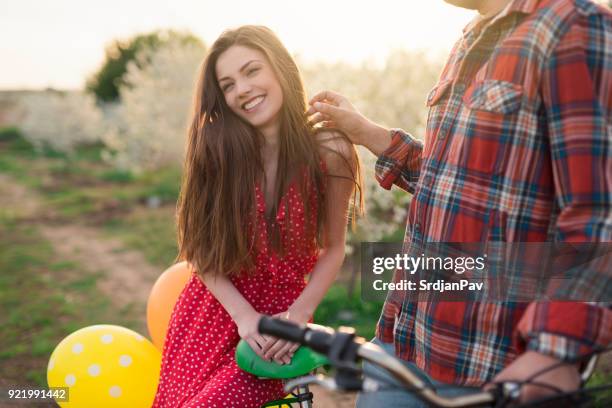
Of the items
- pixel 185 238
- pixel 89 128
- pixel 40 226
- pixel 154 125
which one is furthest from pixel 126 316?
pixel 89 128

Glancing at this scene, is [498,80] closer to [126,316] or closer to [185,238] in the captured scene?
[185,238]

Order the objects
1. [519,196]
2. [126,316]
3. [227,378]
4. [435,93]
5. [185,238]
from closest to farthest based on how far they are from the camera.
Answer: [519,196], [435,93], [227,378], [185,238], [126,316]

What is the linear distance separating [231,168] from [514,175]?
4.42ft

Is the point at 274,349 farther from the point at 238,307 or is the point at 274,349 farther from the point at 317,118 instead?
the point at 317,118

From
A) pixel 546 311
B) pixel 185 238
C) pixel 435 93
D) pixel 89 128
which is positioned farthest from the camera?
pixel 89 128

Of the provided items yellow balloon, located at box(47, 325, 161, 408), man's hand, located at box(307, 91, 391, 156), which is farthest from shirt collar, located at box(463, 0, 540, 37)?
yellow balloon, located at box(47, 325, 161, 408)

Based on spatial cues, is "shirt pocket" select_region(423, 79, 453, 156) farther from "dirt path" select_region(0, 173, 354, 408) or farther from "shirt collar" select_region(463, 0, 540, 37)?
"dirt path" select_region(0, 173, 354, 408)

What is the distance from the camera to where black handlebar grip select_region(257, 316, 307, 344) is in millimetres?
1270

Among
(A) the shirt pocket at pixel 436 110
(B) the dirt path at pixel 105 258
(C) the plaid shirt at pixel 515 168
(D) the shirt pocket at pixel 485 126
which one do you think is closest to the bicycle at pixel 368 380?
(C) the plaid shirt at pixel 515 168

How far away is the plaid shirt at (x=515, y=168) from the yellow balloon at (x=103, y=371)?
175 cm

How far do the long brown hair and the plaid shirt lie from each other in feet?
2.84

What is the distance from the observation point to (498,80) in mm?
1491

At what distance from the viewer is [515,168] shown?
1.48 metres

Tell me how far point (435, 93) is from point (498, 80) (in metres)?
0.32
